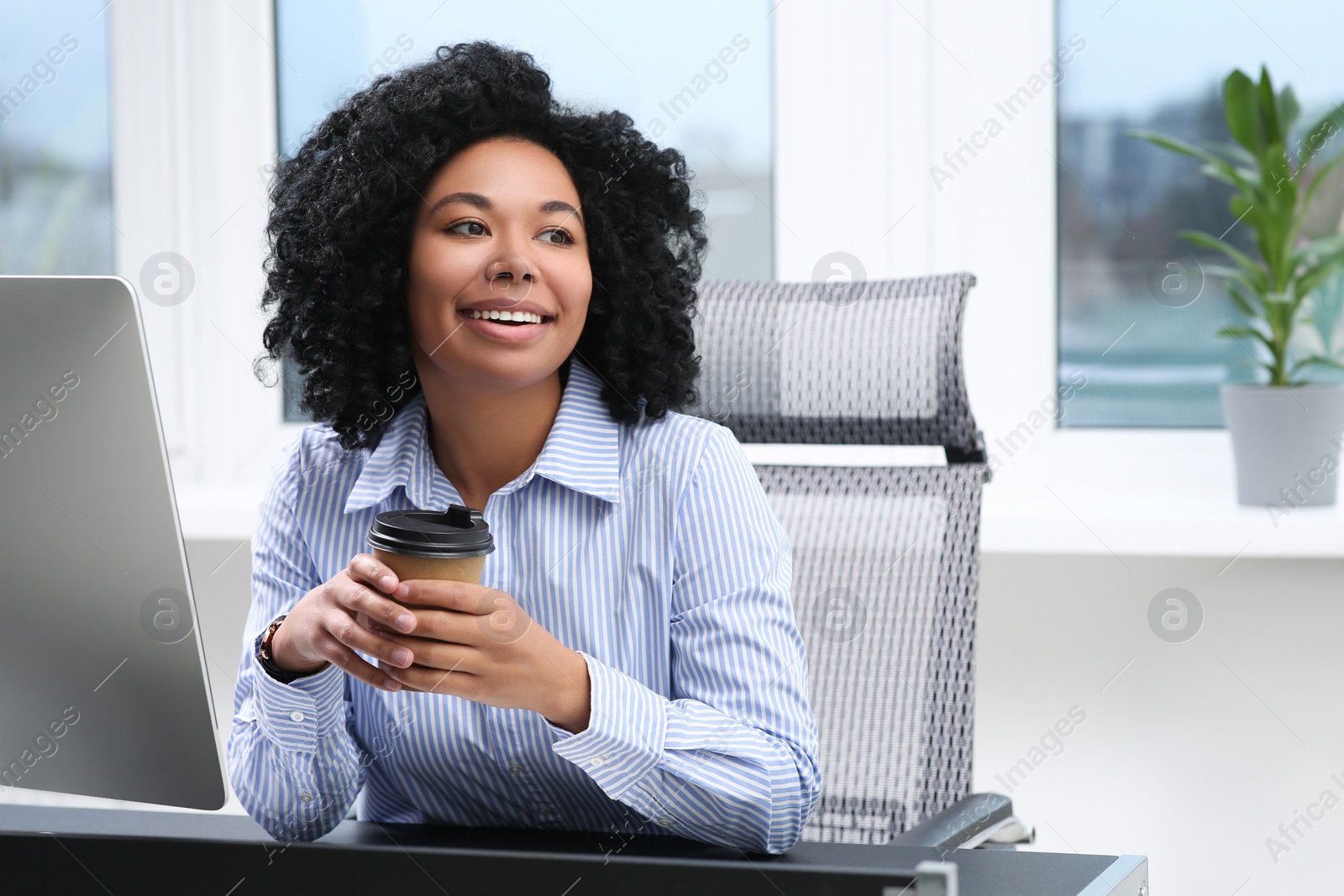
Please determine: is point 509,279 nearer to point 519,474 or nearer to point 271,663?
point 519,474

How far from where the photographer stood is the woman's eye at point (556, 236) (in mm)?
1007

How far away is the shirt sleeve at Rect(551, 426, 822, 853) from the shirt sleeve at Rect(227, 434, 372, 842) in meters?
0.19

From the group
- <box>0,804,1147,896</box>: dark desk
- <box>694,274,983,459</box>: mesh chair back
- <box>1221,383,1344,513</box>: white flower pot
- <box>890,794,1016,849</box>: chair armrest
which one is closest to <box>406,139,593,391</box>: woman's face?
<box>694,274,983,459</box>: mesh chair back

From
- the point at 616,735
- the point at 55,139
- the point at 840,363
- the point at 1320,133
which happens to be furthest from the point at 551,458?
the point at 55,139

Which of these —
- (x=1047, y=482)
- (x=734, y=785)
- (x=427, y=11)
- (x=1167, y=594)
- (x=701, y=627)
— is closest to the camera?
(x=734, y=785)

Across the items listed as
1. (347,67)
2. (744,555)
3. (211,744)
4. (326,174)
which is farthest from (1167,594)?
(347,67)

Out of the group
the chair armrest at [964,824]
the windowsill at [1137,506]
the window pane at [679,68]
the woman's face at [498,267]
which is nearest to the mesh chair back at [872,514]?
the chair armrest at [964,824]

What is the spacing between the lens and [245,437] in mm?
2223

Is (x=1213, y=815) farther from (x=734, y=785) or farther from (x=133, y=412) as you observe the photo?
(x=133, y=412)

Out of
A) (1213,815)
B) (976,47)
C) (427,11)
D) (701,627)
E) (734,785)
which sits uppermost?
(427,11)

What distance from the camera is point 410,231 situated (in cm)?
104

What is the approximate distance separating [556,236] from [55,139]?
5.58ft

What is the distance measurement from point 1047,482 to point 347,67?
148cm

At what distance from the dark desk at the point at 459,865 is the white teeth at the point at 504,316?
417 millimetres
